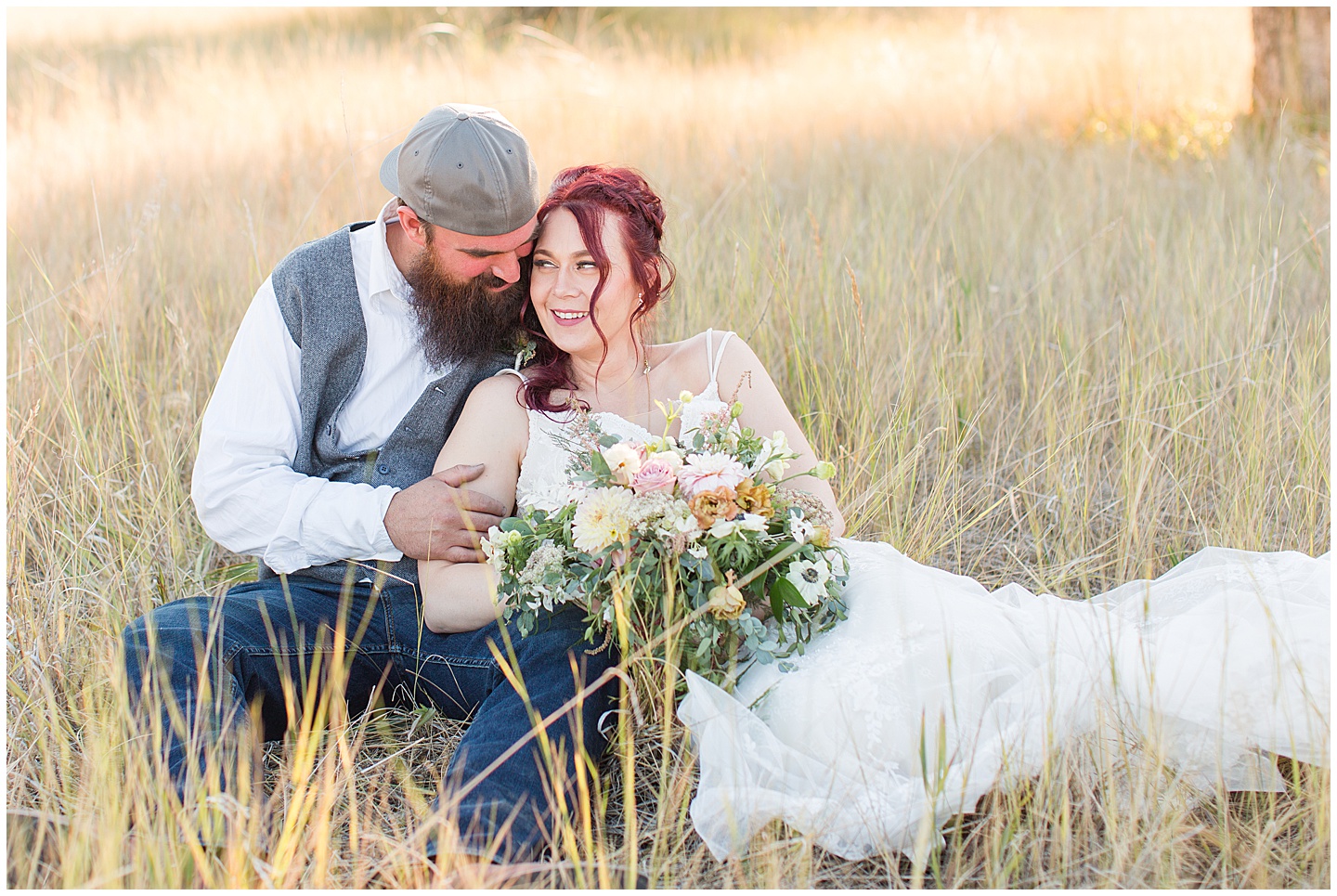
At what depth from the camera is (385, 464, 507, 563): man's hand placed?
2.50 meters

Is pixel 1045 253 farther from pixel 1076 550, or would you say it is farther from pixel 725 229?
pixel 1076 550

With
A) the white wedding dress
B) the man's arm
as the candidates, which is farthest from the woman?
the man's arm

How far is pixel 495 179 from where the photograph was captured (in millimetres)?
2523

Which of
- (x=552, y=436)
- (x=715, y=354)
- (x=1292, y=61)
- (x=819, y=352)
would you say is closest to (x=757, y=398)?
(x=715, y=354)

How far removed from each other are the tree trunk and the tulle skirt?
5.47 metres

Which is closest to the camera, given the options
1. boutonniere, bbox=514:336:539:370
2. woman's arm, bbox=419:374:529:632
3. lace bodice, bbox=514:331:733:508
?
woman's arm, bbox=419:374:529:632

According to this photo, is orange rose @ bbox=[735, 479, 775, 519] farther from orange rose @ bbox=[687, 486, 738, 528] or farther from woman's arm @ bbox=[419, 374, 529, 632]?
woman's arm @ bbox=[419, 374, 529, 632]

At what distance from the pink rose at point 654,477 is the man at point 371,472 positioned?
0.51 m

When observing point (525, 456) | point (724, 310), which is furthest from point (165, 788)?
point (724, 310)

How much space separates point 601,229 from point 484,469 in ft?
2.25

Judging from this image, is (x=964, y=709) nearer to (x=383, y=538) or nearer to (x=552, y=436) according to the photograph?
(x=552, y=436)

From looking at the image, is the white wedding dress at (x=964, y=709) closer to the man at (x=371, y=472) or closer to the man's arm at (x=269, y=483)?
the man at (x=371, y=472)

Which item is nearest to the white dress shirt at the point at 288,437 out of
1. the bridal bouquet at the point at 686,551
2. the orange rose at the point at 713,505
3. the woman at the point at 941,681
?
the woman at the point at 941,681

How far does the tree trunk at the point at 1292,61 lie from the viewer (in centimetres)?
631
